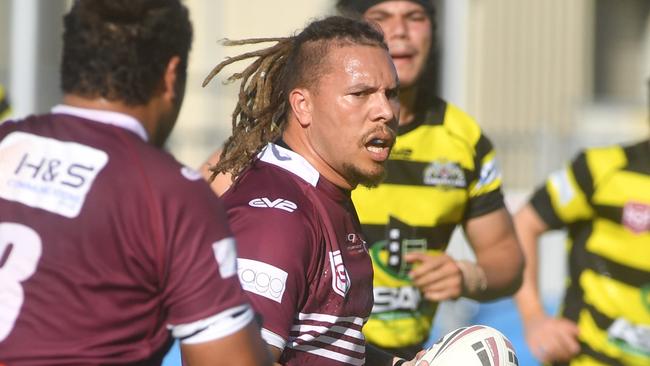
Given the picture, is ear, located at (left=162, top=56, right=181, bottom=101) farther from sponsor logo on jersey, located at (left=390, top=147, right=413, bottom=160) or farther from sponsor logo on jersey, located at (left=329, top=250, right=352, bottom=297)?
sponsor logo on jersey, located at (left=390, top=147, right=413, bottom=160)

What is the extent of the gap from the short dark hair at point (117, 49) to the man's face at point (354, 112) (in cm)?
84

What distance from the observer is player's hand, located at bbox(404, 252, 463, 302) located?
15.1 ft

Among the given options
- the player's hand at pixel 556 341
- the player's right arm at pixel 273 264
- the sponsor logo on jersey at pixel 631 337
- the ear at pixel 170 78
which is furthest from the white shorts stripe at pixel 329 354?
the sponsor logo on jersey at pixel 631 337

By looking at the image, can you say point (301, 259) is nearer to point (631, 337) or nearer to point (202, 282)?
point (202, 282)

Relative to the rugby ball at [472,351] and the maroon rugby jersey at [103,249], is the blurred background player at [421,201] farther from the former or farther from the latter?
the maroon rugby jersey at [103,249]

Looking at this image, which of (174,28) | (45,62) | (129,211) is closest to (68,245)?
(129,211)

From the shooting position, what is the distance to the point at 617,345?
547 centimetres

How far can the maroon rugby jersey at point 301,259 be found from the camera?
10.6 ft

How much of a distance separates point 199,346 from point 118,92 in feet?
1.88

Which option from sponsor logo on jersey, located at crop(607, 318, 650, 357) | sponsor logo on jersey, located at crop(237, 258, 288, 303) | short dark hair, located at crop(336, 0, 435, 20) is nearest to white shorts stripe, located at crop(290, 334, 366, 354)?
sponsor logo on jersey, located at crop(237, 258, 288, 303)

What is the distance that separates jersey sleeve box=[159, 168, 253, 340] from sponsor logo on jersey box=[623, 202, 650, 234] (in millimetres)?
3034

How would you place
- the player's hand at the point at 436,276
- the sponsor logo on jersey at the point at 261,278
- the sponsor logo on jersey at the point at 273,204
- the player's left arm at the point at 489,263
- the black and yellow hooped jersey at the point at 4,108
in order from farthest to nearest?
1. the black and yellow hooped jersey at the point at 4,108
2. the player's left arm at the point at 489,263
3. the player's hand at the point at 436,276
4. the sponsor logo on jersey at the point at 273,204
5. the sponsor logo on jersey at the point at 261,278

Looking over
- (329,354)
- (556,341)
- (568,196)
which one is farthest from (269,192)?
(568,196)

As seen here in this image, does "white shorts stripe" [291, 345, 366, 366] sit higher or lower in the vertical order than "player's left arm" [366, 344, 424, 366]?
higher
